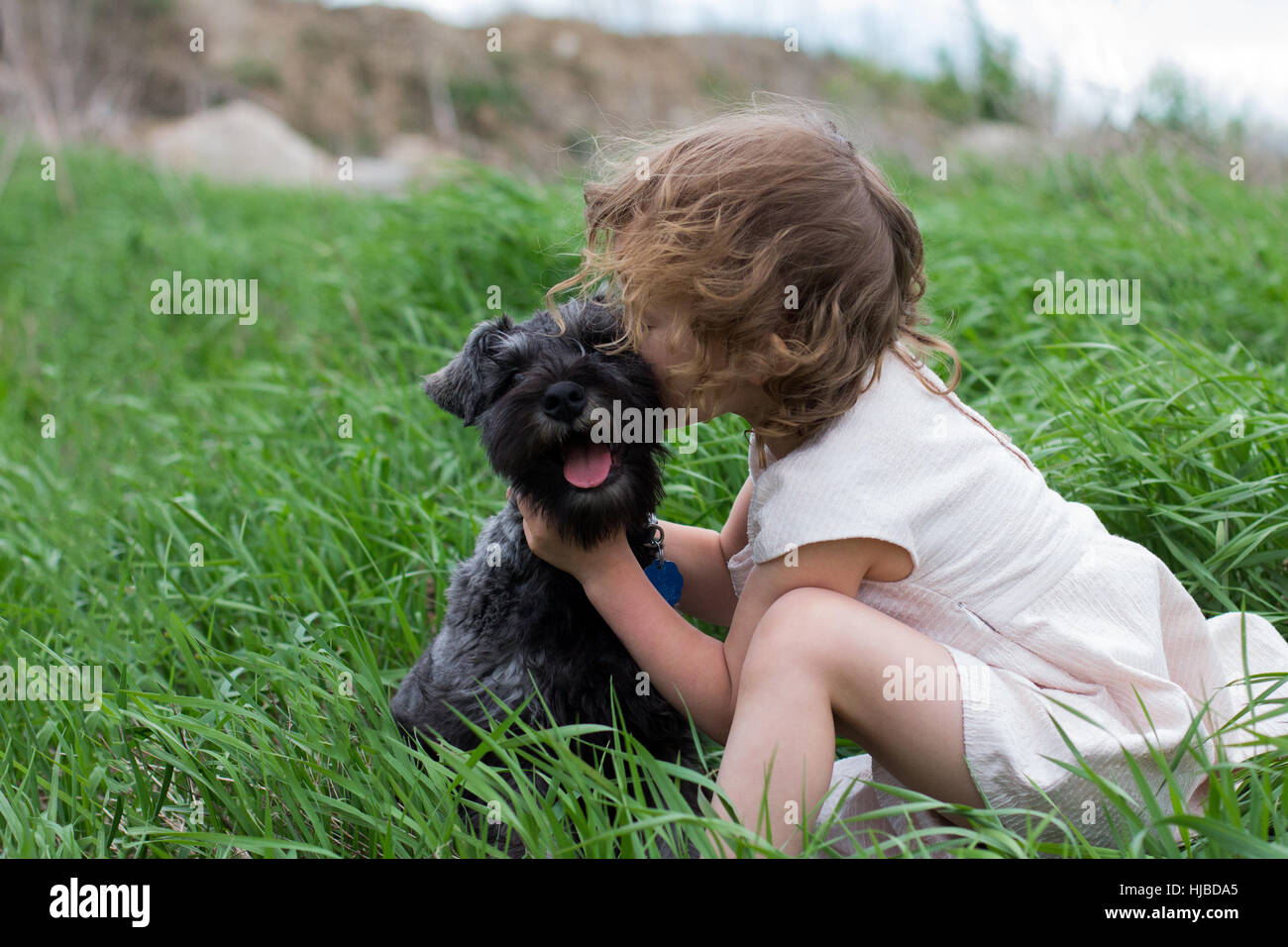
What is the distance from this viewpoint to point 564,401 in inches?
82.3

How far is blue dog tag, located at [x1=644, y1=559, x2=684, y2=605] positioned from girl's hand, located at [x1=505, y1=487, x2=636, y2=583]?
9.5 inches

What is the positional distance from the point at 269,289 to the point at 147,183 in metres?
4.64

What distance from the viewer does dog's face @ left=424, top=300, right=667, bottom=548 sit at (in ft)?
6.95

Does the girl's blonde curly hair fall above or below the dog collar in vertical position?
above

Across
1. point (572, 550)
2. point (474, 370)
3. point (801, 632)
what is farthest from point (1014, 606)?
point (474, 370)

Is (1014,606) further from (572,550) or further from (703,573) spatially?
(572,550)

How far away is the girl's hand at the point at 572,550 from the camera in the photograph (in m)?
2.24

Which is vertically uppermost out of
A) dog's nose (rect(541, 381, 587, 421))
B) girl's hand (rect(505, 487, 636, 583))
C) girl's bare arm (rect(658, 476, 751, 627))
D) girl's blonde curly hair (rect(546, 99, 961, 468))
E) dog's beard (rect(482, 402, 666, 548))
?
girl's blonde curly hair (rect(546, 99, 961, 468))

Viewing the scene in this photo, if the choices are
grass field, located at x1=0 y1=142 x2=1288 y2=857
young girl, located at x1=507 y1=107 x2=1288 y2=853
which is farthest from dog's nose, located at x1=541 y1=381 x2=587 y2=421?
grass field, located at x1=0 y1=142 x2=1288 y2=857

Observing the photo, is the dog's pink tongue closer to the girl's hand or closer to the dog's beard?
the dog's beard

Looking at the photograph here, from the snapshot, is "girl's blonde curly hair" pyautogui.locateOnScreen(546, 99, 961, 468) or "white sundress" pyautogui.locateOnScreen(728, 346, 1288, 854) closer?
"white sundress" pyautogui.locateOnScreen(728, 346, 1288, 854)

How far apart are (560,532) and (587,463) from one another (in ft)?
0.51

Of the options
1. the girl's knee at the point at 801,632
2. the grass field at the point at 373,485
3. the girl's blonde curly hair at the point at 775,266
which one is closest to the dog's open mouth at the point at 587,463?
the girl's blonde curly hair at the point at 775,266

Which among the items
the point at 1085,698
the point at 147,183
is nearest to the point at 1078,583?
the point at 1085,698
